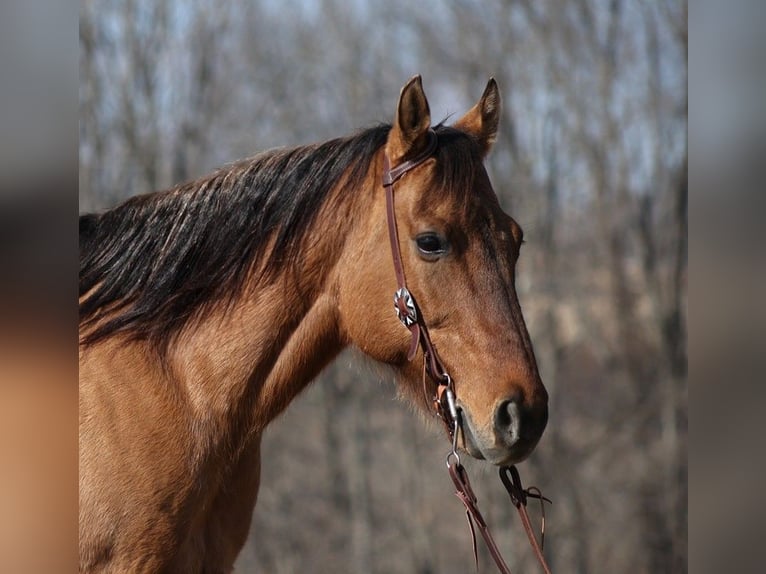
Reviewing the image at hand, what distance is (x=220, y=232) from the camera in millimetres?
1585

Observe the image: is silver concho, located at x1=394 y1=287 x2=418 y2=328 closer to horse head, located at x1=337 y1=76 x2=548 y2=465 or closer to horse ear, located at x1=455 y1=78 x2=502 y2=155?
horse head, located at x1=337 y1=76 x2=548 y2=465

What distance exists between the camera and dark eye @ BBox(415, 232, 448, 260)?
1.45m

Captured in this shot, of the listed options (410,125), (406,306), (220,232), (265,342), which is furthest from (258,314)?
(410,125)

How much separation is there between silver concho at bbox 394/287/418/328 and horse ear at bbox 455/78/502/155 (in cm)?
41

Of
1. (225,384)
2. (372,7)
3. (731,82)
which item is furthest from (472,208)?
(372,7)

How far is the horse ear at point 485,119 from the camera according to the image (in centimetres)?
167

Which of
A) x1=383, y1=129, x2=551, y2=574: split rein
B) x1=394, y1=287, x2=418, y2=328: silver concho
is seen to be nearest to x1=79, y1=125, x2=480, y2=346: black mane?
x1=383, y1=129, x2=551, y2=574: split rein

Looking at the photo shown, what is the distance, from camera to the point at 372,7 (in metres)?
3.81

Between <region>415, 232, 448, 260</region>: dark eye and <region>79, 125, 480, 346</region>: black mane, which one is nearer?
<region>415, 232, 448, 260</region>: dark eye

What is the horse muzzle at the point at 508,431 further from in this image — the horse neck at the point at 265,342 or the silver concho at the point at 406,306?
the horse neck at the point at 265,342

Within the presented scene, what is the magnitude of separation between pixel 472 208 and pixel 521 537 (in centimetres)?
285

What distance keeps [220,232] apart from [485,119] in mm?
636

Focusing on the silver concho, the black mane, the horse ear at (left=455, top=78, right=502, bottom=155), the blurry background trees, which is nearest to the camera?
the silver concho

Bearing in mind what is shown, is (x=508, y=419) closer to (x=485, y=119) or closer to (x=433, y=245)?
(x=433, y=245)
